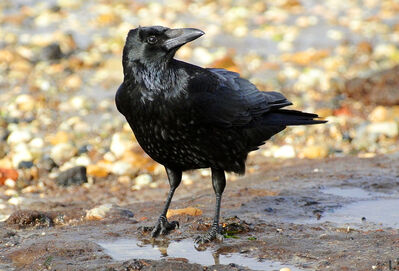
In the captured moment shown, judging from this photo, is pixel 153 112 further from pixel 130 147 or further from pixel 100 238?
pixel 130 147

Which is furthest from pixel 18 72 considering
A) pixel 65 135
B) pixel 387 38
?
pixel 387 38

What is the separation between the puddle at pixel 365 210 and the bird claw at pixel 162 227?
1.08 meters

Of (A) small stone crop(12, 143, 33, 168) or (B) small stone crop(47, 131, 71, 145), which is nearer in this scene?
(A) small stone crop(12, 143, 33, 168)

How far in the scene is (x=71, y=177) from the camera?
7.38 m

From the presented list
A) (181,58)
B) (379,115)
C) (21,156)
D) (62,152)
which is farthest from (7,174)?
(181,58)

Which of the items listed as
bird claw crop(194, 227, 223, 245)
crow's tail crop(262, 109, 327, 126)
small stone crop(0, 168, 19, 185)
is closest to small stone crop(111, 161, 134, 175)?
small stone crop(0, 168, 19, 185)

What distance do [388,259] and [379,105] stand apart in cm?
576

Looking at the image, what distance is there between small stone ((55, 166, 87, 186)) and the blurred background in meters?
0.03

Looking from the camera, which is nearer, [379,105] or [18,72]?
[379,105]

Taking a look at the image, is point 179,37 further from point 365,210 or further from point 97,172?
point 97,172

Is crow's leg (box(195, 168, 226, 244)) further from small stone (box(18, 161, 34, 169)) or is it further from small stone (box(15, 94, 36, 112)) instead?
small stone (box(15, 94, 36, 112))

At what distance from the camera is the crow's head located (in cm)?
480

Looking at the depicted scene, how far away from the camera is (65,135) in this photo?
28.1ft

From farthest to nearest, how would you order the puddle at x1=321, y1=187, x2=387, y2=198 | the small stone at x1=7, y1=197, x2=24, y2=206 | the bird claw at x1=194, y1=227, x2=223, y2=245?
the small stone at x1=7, y1=197, x2=24, y2=206 < the puddle at x1=321, y1=187, x2=387, y2=198 < the bird claw at x1=194, y1=227, x2=223, y2=245
